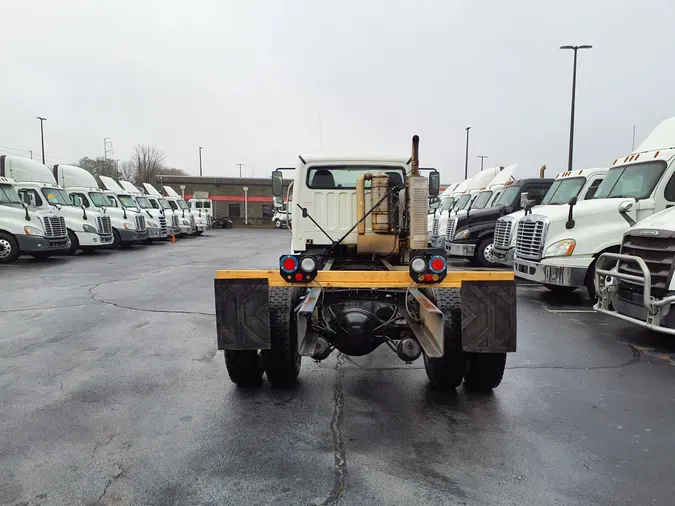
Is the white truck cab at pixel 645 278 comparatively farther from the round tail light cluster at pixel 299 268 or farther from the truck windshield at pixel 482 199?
the truck windshield at pixel 482 199

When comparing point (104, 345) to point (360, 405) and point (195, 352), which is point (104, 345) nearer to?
point (195, 352)

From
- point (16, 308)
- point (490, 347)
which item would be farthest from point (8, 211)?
point (490, 347)

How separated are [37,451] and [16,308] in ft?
19.4

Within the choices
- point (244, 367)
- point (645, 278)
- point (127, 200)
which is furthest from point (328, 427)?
point (127, 200)

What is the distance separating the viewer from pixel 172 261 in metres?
15.7

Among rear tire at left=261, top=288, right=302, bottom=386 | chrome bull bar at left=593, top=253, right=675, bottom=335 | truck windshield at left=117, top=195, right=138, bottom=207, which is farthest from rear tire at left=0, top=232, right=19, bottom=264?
chrome bull bar at left=593, top=253, right=675, bottom=335

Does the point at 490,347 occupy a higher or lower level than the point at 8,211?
lower

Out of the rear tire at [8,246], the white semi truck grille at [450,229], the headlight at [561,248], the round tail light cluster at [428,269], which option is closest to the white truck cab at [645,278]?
the headlight at [561,248]

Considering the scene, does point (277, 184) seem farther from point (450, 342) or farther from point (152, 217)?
point (152, 217)

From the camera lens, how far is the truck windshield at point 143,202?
24078 millimetres

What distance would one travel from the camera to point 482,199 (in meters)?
16.7

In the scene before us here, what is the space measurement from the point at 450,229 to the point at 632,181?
651 cm

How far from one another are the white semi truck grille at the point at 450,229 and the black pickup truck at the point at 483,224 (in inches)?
1.7

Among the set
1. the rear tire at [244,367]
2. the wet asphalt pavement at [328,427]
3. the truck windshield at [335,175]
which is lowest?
the wet asphalt pavement at [328,427]
